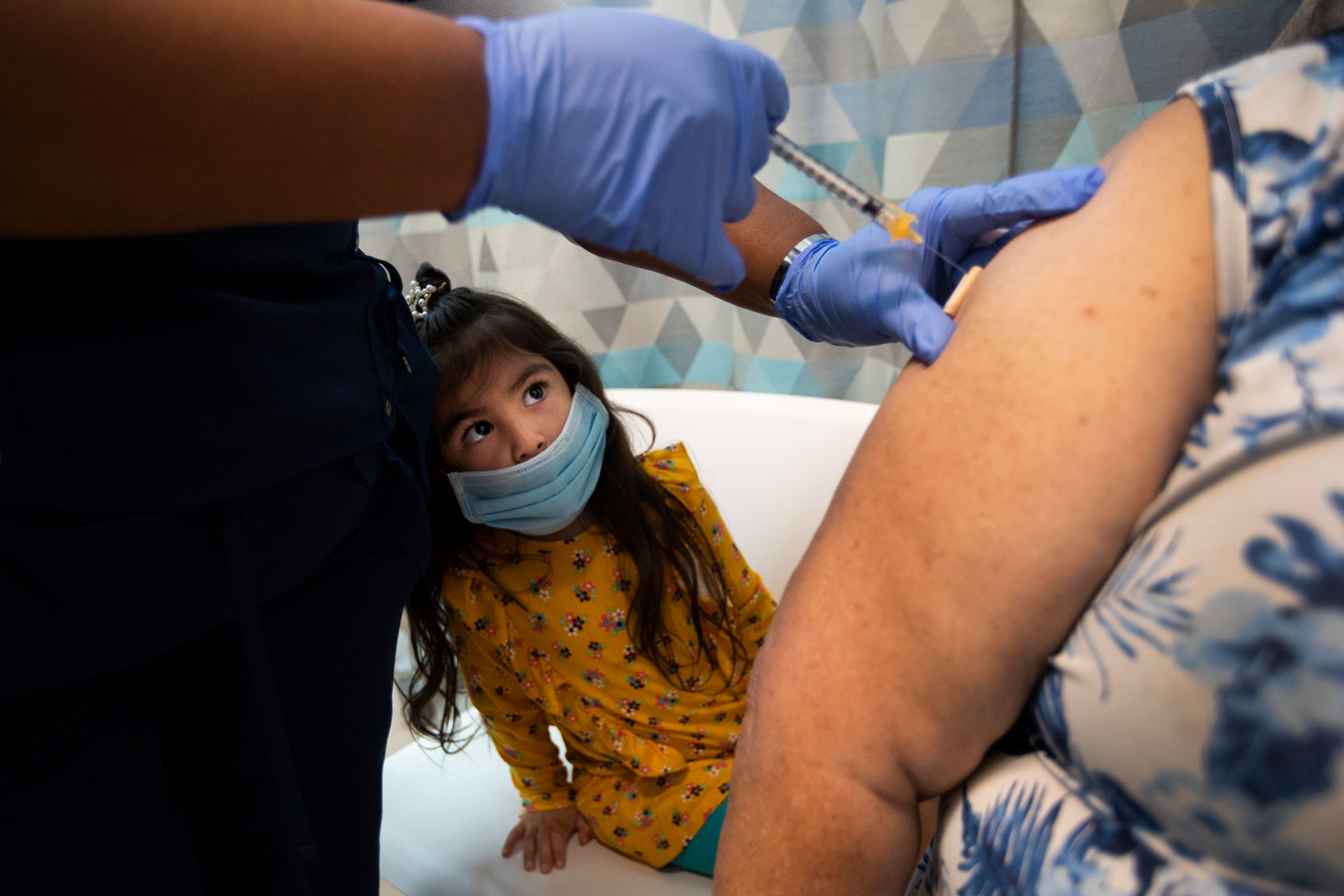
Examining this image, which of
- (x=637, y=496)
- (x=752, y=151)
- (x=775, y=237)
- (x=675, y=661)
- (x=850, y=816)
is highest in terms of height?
(x=752, y=151)

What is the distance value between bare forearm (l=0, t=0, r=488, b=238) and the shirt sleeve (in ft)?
2.98

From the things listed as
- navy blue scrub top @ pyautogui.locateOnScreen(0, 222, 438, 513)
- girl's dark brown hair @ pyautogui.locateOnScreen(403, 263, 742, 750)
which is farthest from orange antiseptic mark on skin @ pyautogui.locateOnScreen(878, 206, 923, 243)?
A: girl's dark brown hair @ pyautogui.locateOnScreen(403, 263, 742, 750)

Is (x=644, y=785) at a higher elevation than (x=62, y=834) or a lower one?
lower

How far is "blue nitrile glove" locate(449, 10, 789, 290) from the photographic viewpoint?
51 centimetres

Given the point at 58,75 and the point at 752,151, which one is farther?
the point at 752,151

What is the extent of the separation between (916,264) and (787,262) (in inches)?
9.1

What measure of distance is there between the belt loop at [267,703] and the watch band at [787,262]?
22.9 inches

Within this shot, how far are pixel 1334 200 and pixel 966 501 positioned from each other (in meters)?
0.23

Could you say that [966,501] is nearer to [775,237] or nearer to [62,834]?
[775,237]

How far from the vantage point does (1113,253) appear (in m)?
0.48

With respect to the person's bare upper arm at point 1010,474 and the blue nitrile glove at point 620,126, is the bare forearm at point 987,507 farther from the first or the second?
the blue nitrile glove at point 620,126

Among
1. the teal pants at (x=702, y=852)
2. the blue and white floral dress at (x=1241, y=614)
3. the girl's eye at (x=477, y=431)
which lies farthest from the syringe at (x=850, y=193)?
the teal pants at (x=702, y=852)

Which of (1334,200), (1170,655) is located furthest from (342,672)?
(1334,200)

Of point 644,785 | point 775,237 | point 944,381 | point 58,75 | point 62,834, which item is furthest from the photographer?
point 644,785
